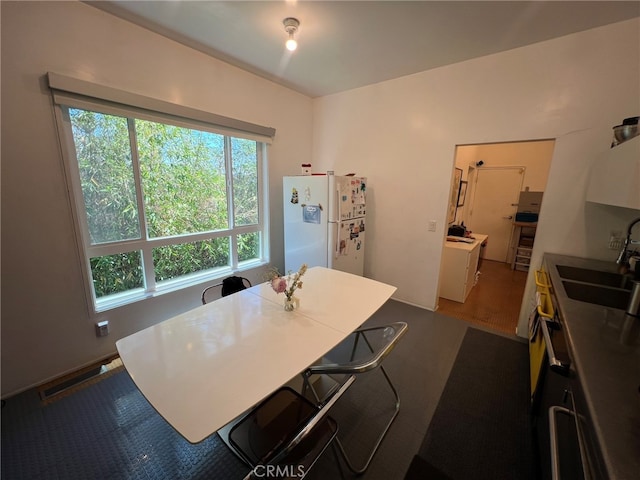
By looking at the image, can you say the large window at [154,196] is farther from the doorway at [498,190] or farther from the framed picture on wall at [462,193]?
the framed picture on wall at [462,193]

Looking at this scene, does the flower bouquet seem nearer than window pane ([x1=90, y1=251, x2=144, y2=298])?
Yes

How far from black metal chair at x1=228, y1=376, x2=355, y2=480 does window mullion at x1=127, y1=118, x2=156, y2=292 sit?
5.95ft

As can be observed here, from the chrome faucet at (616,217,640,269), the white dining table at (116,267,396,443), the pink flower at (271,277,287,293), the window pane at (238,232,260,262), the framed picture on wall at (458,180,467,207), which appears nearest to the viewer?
the white dining table at (116,267,396,443)

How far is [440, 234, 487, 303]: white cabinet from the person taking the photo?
3305 millimetres

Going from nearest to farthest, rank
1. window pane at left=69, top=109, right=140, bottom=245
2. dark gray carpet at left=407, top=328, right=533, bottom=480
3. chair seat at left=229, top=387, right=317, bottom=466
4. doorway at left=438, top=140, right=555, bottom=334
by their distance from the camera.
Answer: chair seat at left=229, top=387, right=317, bottom=466 < dark gray carpet at left=407, top=328, right=533, bottom=480 < window pane at left=69, top=109, right=140, bottom=245 < doorway at left=438, top=140, right=555, bottom=334

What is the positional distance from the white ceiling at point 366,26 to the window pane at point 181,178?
0.83 meters

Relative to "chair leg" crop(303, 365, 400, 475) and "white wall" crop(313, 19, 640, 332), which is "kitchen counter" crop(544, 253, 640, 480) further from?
"white wall" crop(313, 19, 640, 332)

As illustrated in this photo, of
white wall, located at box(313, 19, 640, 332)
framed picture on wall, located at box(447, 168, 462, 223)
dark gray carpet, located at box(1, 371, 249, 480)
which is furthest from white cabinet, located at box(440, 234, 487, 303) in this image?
dark gray carpet, located at box(1, 371, 249, 480)

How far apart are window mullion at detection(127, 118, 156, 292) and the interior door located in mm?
5768

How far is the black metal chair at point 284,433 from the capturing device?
38.3 inches

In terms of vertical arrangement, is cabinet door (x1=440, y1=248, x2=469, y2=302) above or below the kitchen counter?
below

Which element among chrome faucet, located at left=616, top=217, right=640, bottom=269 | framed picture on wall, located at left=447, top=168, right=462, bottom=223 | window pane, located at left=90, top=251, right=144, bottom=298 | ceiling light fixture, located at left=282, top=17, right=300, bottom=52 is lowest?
window pane, located at left=90, top=251, right=144, bottom=298

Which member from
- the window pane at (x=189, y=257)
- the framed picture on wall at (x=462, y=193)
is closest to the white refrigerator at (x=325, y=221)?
the window pane at (x=189, y=257)

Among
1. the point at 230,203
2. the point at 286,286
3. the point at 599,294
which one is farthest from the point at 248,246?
the point at 599,294
